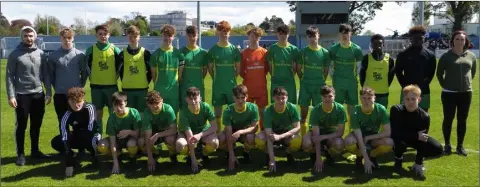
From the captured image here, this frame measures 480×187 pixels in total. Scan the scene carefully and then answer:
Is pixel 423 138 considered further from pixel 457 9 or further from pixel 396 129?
pixel 457 9

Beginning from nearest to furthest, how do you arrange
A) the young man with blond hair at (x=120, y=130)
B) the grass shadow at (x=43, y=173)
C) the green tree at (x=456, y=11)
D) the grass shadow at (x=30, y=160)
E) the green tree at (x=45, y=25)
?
the grass shadow at (x=43, y=173) < the young man with blond hair at (x=120, y=130) < the grass shadow at (x=30, y=160) < the green tree at (x=456, y=11) < the green tree at (x=45, y=25)

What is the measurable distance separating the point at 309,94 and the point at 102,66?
294 cm

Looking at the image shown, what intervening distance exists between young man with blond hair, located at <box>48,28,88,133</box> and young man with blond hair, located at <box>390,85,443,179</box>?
415cm

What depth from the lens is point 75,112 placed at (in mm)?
5918

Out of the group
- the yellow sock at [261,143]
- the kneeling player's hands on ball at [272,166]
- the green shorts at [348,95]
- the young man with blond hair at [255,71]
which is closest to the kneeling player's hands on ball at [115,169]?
the yellow sock at [261,143]

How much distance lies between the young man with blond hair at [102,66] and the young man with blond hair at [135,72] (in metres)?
0.11

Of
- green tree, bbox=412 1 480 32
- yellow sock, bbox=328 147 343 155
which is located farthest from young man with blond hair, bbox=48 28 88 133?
green tree, bbox=412 1 480 32

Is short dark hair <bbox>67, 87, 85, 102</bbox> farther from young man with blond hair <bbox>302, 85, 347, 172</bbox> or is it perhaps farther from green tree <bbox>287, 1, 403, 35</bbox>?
green tree <bbox>287, 1, 403, 35</bbox>

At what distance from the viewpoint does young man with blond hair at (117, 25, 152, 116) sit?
6473 millimetres

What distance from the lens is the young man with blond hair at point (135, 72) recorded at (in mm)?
6473

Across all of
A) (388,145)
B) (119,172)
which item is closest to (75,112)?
(119,172)

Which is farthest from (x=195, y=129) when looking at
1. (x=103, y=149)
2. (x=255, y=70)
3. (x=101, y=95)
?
(x=101, y=95)

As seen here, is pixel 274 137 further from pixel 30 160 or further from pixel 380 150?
pixel 30 160

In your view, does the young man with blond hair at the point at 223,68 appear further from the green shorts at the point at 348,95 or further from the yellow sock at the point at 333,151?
the yellow sock at the point at 333,151
